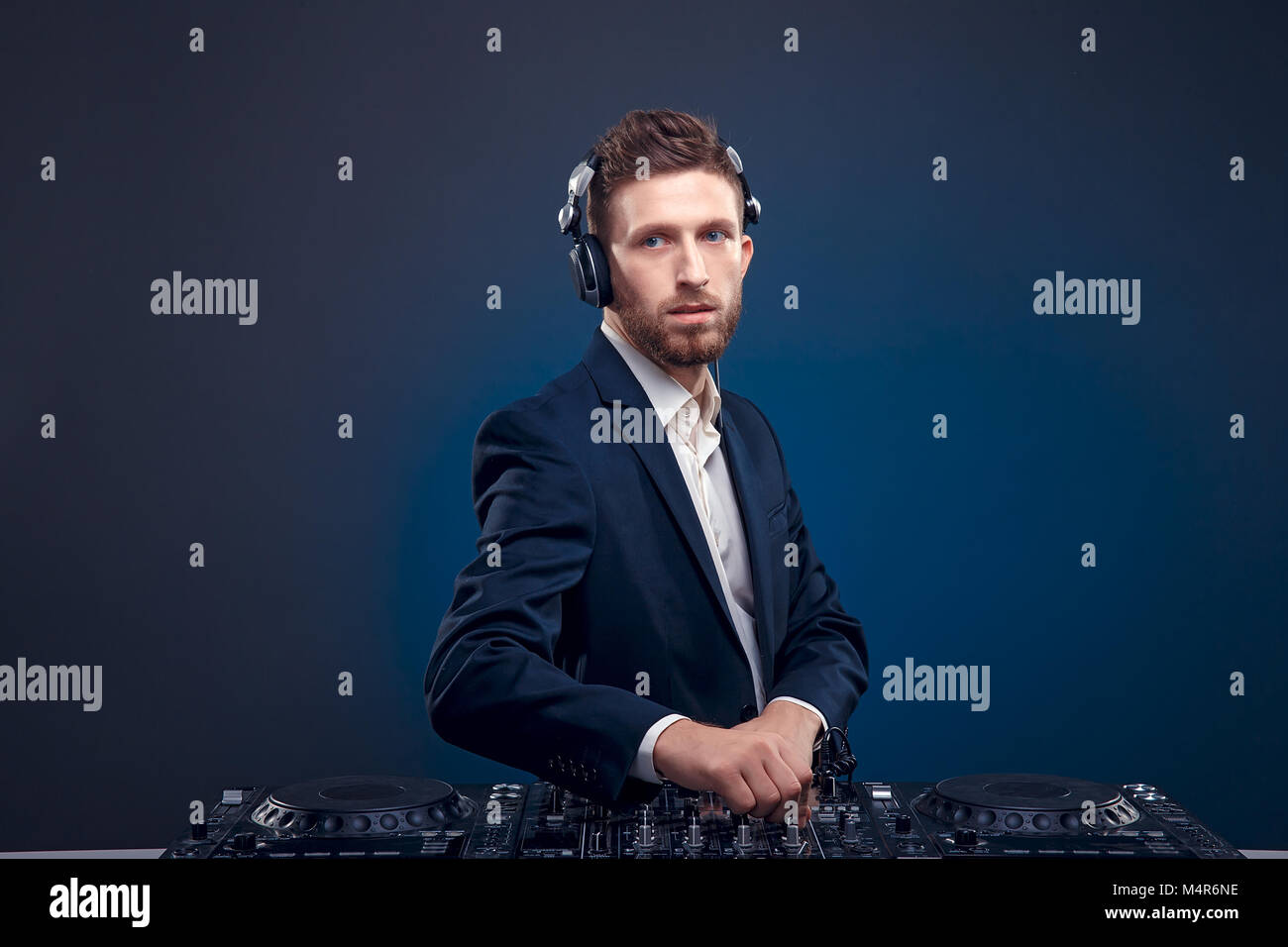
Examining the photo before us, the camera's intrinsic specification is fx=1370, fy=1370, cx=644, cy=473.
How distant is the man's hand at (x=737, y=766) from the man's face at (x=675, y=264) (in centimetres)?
92

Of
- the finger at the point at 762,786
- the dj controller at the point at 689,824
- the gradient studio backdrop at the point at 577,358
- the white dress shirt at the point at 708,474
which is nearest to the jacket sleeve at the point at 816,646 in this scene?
the white dress shirt at the point at 708,474

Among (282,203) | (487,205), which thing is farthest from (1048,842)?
(282,203)

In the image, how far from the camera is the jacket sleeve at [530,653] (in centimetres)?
254

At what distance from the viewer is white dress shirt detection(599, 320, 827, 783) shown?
3.05 m

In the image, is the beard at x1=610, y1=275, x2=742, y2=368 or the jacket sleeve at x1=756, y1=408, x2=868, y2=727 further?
the beard at x1=610, y1=275, x2=742, y2=368

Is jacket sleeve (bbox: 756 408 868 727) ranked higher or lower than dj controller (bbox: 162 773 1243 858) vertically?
higher

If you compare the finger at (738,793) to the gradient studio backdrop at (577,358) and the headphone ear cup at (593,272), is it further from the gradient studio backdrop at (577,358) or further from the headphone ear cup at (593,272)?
A: the gradient studio backdrop at (577,358)

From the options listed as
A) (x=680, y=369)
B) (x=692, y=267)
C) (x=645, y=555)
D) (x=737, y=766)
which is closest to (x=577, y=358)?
(x=680, y=369)

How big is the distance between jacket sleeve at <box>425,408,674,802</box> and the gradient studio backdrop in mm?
1606

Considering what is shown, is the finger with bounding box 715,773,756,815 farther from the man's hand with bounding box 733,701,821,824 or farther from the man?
the man's hand with bounding box 733,701,821,824

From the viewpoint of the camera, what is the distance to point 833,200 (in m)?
4.42

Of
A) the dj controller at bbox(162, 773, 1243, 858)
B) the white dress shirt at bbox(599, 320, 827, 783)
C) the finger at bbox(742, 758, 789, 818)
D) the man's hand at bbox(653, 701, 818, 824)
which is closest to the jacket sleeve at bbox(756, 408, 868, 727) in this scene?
the white dress shirt at bbox(599, 320, 827, 783)
